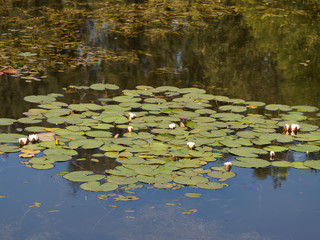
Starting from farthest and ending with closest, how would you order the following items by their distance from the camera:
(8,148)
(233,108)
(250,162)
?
1. (233,108)
2. (8,148)
3. (250,162)

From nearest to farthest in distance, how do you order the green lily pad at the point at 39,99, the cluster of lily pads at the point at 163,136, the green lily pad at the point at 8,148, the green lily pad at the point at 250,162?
the cluster of lily pads at the point at 163,136, the green lily pad at the point at 250,162, the green lily pad at the point at 8,148, the green lily pad at the point at 39,99

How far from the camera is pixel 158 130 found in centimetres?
437

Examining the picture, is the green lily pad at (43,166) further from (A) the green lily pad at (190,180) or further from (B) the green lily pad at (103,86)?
(B) the green lily pad at (103,86)

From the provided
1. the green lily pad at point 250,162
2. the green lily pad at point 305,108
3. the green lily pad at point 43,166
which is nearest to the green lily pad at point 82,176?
the green lily pad at point 43,166

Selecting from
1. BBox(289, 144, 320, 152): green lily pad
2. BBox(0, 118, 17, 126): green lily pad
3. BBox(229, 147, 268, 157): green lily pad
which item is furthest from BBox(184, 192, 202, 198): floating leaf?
BBox(0, 118, 17, 126): green lily pad

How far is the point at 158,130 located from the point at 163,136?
105 mm

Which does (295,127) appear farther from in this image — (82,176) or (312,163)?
(82,176)

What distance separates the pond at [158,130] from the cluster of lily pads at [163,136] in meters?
0.01

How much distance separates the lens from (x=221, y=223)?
10.3ft

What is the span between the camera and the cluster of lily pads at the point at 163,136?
11.9 feet

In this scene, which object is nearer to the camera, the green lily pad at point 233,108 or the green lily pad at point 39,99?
the green lily pad at point 233,108

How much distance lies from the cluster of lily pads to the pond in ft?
0.04

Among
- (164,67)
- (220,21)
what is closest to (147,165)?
(164,67)

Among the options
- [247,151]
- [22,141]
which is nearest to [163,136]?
[247,151]
